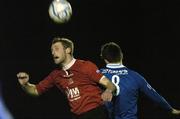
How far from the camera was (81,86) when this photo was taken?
16.2 ft

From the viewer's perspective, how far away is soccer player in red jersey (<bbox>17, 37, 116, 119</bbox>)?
4891 mm

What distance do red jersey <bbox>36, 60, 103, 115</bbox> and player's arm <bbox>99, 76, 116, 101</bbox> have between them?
4cm

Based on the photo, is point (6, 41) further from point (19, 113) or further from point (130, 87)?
point (130, 87)

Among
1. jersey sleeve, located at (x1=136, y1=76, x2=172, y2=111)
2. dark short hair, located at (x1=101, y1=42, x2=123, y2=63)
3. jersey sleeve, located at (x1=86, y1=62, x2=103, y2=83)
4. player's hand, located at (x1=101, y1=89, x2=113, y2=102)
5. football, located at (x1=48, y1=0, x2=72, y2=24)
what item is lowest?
jersey sleeve, located at (x1=136, y1=76, x2=172, y2=111)

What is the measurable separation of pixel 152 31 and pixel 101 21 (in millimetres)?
730

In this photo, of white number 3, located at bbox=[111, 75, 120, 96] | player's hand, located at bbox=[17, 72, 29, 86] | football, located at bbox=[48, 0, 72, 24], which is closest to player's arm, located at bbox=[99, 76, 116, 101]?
white number 3, located at bbox=[111, 75, 120, 96]

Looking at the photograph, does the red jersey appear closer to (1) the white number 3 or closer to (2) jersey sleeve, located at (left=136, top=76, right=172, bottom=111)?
(1) the white number 3

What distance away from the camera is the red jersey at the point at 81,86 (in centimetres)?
491

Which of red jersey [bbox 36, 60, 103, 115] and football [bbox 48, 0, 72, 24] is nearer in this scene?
red jersey [bbox 36, 60, 103, 115]

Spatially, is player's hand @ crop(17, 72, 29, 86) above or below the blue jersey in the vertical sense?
above

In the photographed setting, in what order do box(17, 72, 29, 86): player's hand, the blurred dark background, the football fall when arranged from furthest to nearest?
the blurred dark background, the football, box(17, 72, 29, 86): player's hand

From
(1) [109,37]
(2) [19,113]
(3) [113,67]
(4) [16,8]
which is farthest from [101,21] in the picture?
(3) [113,67]

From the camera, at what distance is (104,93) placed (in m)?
4.69

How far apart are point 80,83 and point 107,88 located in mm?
249
